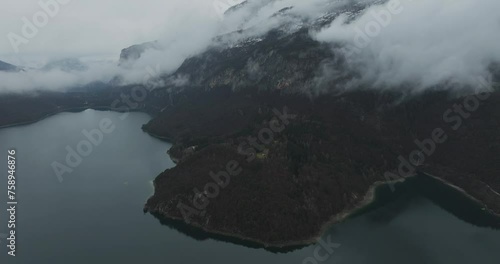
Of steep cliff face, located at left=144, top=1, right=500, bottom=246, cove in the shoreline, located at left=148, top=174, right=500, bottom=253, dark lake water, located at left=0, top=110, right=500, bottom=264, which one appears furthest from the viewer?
steep cliff face, located at left=144, top=1, right=500, bottom=246

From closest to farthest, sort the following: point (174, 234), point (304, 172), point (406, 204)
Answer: point (174, 234), point (304, 172), point (406, 204)

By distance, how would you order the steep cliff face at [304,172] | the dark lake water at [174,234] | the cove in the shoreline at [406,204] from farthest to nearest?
the steep cliff face at [304,172] < the cove in the shoreline at [406,204] < the dark lake water at [174,234]

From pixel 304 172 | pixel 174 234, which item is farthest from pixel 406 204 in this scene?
pixel 174 234

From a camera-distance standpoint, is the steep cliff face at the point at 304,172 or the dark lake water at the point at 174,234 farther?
the steep cliff face at the point at 304,172

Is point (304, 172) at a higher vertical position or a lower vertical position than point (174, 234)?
lower

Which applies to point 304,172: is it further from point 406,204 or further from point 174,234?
point 174,234

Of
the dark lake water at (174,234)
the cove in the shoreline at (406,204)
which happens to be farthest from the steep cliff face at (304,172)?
the dark lake water at (174,234)

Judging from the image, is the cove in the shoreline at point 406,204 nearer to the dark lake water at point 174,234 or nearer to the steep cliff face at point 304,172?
the dark lake water at point 174,234

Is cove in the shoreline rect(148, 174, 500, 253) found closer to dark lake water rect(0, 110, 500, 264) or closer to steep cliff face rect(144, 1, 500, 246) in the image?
dark lake water rect(0, 110, 500, 264)

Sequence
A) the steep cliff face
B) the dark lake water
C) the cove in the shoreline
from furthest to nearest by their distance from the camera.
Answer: the steep cliff face → the cove in the shoreline → the dark lake water

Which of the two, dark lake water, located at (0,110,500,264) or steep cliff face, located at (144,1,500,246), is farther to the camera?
steep cliff face, located at (144,1,500,246)

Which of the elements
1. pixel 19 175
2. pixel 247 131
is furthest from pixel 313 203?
pixel 19 175

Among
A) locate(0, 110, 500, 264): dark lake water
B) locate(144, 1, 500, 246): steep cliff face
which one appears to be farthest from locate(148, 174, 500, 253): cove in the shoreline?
locate(144, 1, 500, 246): steep cliff face
